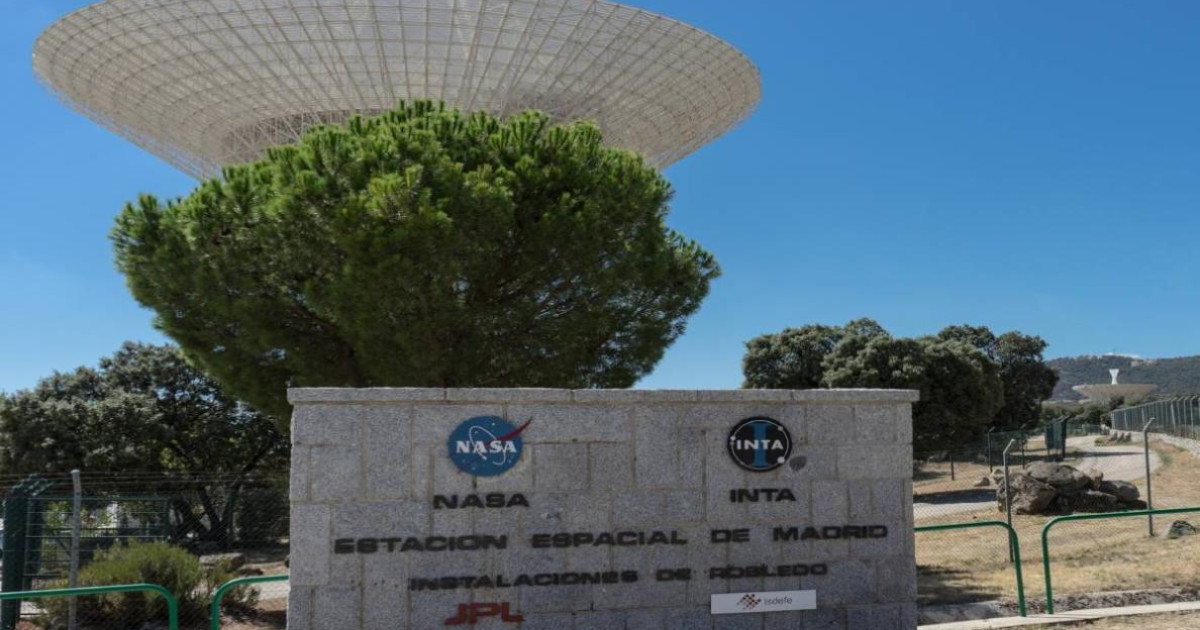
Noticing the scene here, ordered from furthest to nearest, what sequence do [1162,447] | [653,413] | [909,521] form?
[1162,447] → [909,521] → [653,413]

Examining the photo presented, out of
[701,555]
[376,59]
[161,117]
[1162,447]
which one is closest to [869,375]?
[1162,447]

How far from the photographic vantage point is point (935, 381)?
4366cm

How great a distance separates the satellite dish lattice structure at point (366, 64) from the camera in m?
25.7

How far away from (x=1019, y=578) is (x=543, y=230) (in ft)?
29.0

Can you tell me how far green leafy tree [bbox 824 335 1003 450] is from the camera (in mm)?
42656

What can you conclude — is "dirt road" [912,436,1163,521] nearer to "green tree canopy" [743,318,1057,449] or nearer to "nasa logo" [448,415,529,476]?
"green tree canopy" [743,318,1057,449]

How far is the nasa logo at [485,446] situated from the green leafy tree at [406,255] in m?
6.90

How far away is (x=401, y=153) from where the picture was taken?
15.7 meters

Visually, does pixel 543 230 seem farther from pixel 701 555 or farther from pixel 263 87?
pixel 263 87

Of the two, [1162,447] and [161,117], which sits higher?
[161,117]

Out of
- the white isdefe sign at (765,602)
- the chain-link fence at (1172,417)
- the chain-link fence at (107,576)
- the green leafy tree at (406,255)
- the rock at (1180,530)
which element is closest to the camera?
the white isdefe sign at (765,602)

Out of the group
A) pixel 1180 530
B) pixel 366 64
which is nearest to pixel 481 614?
pixel 1180 530

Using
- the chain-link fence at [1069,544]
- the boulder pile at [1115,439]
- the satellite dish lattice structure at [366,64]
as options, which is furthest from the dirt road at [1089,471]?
the satellite dish lattice structure at [366,64]

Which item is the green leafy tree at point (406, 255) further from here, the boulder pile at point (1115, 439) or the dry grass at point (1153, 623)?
the boulder pile at point (1115, 439)
